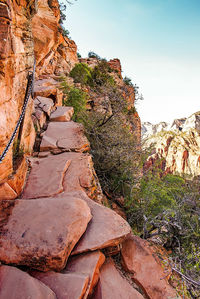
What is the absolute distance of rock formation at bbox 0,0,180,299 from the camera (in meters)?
1.60

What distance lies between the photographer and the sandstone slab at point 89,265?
1.69 m

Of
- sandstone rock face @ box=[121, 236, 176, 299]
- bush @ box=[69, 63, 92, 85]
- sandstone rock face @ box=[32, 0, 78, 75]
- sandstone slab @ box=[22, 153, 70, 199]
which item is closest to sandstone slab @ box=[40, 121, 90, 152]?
sandstone slab @ box=[22, 153, 70, 199]

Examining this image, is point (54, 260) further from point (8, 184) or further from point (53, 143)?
point (53, 143)

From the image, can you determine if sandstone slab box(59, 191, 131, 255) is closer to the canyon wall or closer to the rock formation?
the rock formation

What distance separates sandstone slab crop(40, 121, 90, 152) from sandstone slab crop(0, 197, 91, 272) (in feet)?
6.04

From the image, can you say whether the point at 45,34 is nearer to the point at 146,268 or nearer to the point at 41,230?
the point at 41,230

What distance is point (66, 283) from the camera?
1.54 m

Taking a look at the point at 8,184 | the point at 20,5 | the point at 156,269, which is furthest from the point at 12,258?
the point at 20,5

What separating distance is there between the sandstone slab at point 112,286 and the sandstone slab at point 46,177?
1.37 meters

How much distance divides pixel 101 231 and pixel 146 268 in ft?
3.08

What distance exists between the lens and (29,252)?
162cm

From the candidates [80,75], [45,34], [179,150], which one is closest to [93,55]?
[80,75]

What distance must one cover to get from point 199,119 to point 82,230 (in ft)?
172

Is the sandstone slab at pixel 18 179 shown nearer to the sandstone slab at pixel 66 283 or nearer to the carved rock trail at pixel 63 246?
the carved rock trail at pixel 63 246
